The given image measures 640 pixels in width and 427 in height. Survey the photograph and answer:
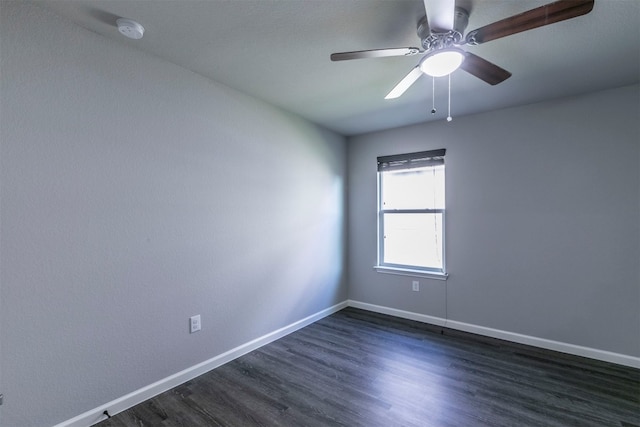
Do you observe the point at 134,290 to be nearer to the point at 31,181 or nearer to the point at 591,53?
the point at 31,181

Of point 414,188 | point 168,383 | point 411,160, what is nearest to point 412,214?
point 414,188

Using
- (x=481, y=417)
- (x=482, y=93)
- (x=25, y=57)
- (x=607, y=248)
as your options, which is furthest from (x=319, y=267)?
(x=25, y=57)

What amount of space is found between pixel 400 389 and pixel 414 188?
2.28m

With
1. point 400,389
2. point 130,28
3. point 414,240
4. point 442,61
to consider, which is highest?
point 130,28

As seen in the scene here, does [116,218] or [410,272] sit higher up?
[116,218]

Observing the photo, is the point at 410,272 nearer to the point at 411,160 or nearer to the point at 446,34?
the point at 411,160

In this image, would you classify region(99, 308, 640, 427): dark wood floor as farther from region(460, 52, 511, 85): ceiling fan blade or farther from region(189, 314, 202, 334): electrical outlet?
region(460, 52, 511, 85): ceiling fan blade

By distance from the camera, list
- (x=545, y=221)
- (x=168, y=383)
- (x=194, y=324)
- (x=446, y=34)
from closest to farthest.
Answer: (x=446, y=34), (x=168, y=383), (x=194, y=324), (x=545, y=221)

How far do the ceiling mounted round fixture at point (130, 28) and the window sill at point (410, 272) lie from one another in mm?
3319

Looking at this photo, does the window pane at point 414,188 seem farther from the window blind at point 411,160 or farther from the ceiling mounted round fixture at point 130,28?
the ceiling mounted round fixture at point 130,28

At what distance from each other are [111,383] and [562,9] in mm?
3125

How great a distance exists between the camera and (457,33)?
62.9 inches

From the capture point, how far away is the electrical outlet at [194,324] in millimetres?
2311

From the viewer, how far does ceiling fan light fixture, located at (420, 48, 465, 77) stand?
5.20ft
